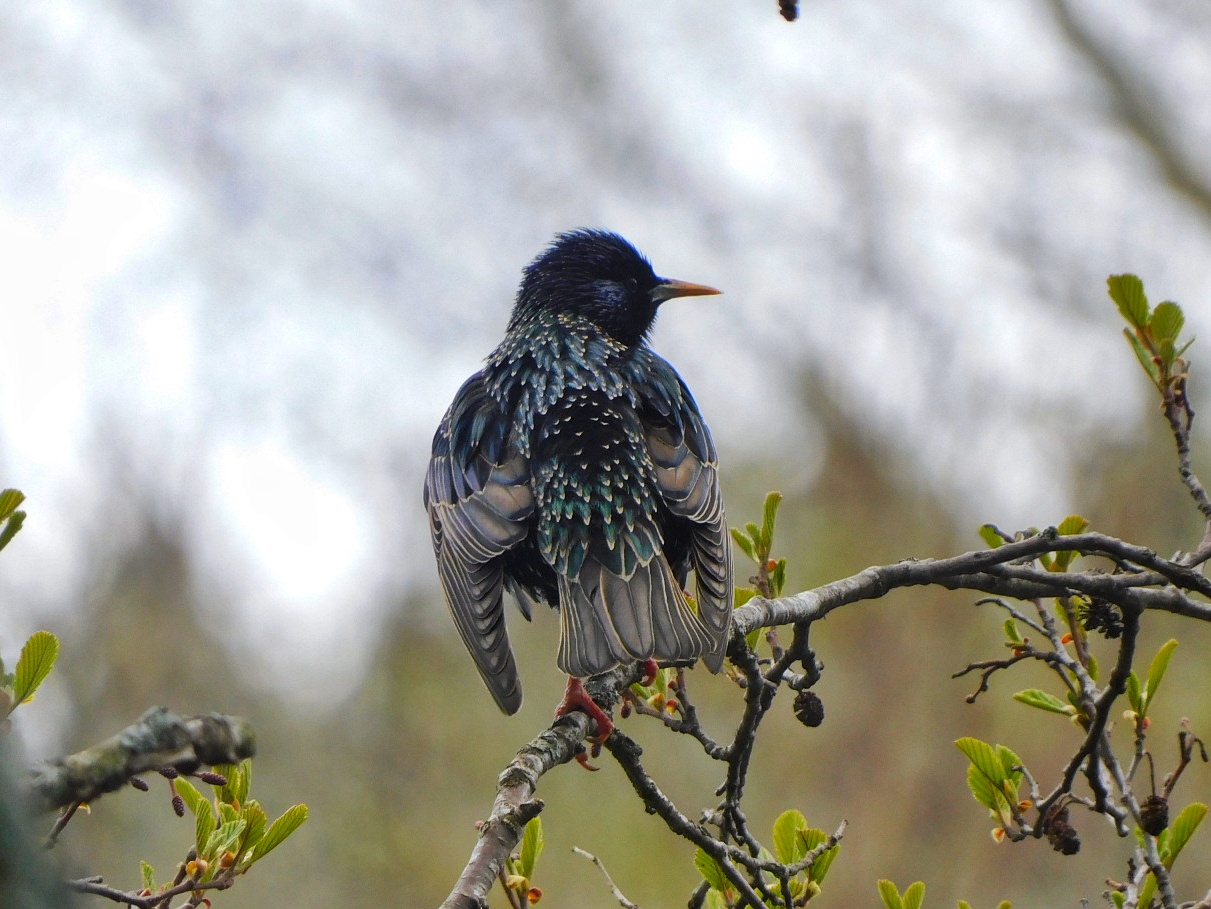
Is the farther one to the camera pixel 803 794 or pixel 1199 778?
pixel 803 794

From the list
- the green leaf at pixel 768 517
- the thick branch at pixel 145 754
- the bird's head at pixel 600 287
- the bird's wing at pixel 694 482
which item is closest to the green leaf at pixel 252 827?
the bird's wing at pixel 694 482

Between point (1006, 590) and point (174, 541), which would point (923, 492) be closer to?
point (174, 541)

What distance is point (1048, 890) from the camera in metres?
10.7

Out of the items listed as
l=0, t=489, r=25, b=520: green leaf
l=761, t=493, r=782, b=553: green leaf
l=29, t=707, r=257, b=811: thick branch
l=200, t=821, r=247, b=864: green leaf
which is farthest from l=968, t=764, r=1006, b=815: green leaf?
l=29, t=707, r=257, b=811: thick branch

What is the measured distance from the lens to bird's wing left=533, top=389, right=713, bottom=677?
10.6 ft

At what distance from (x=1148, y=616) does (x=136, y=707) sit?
9561mm

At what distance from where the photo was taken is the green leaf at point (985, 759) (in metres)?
2.89

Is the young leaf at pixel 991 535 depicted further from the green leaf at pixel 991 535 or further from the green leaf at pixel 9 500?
the green leaf at pixel 9 500

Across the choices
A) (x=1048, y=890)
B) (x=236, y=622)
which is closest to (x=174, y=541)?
(x=236, y=622)

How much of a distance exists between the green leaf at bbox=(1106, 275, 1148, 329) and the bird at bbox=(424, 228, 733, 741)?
1249mm

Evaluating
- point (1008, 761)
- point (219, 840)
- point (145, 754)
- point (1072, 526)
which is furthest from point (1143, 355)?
point (145, 754)

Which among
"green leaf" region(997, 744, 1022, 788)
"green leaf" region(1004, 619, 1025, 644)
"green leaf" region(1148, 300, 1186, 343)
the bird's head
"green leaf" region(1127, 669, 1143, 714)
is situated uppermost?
the bird's head

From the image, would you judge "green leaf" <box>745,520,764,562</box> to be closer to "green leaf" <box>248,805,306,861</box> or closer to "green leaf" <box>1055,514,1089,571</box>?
"green leaf" <box>1055,514,1089,571</box>

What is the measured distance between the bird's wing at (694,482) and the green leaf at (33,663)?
156 cm
